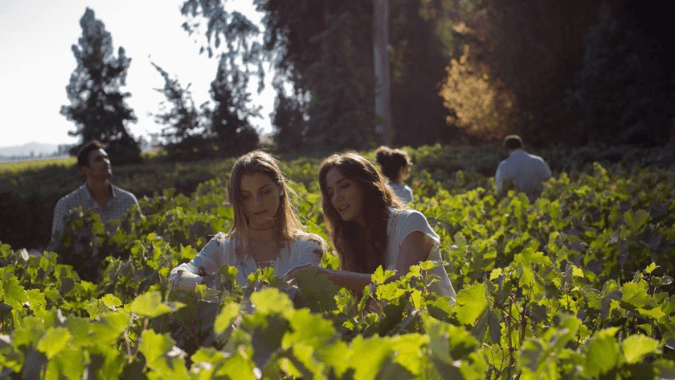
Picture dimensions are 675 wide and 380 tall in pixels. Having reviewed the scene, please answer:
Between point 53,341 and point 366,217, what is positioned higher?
point 53,341

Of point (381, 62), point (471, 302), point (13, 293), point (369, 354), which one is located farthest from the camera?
point (381, 62)

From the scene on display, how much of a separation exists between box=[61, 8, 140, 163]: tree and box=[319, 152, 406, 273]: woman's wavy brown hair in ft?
126

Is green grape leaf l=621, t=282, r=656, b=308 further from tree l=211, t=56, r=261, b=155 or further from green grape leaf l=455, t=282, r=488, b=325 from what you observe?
tree l=211, t=56, r=261, b=155

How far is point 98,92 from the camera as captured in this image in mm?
43438

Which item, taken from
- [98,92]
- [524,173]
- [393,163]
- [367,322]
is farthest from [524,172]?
[98,92]

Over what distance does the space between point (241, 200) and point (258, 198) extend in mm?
95

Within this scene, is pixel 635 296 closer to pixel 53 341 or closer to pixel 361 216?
pixel 53 341

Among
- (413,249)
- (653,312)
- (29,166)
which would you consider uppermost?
(653,312)

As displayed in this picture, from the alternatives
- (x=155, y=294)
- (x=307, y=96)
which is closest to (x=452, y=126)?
(x=307, y=96)

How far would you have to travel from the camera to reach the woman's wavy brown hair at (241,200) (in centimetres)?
331

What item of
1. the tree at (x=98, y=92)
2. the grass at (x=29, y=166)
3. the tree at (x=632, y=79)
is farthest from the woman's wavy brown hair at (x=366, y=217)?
the tree at (x=98, y=92)

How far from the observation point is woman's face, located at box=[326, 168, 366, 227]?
347 cm

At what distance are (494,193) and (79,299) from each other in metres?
5.52

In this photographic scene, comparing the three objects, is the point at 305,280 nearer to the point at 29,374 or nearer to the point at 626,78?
the point at 29,374
